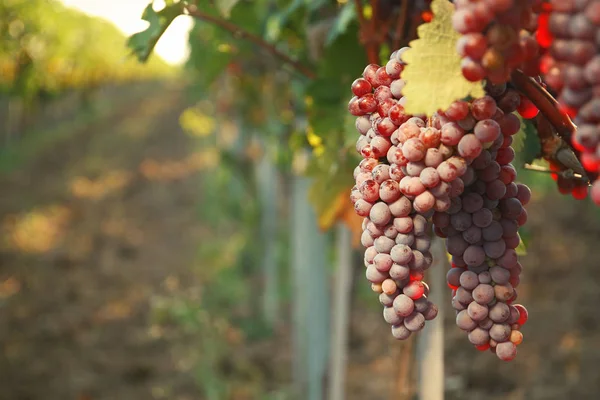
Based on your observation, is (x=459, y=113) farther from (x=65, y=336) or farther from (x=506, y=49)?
(x=65, y=336)

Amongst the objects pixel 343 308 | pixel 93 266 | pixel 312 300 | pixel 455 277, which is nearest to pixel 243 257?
pixel 93 266

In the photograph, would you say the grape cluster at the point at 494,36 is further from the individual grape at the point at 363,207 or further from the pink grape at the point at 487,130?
the individual grape at the point at 363,207

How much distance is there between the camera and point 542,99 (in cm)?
80

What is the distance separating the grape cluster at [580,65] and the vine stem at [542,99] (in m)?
0.10

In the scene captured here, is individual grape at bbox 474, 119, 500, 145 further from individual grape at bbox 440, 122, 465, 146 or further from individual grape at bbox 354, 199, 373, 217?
individual grape at bbox 354, 199, 373, 217

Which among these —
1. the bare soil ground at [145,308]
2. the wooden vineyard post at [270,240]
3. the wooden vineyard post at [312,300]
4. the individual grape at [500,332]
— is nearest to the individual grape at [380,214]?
the individual grape at [500,332]

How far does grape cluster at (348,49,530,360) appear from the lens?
793 mm

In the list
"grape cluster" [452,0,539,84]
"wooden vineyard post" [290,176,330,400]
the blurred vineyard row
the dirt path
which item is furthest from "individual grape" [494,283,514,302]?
the blurred vineyard row

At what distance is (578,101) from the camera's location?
65 cm

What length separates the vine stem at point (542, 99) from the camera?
2.57 feet

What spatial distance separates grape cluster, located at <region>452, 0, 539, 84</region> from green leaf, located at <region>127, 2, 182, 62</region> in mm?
786

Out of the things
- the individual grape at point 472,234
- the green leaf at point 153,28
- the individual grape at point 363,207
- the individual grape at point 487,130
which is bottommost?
the individual grape at point 472,234

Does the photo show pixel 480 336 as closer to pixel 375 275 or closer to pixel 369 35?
pixel 375 275

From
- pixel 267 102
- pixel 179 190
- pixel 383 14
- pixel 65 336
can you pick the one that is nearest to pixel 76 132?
pixel 179 190
